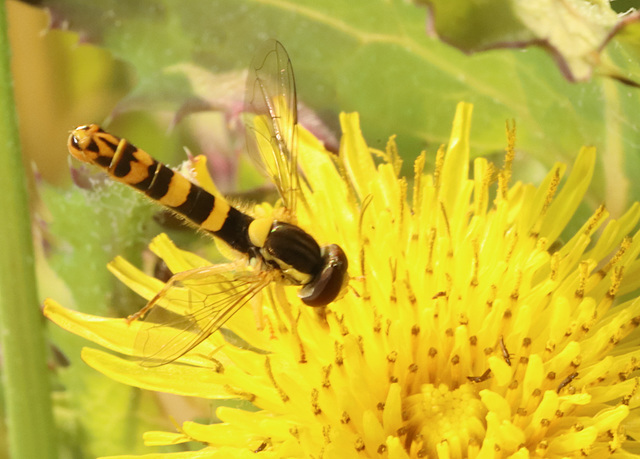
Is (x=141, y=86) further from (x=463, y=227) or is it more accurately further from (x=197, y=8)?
(x=463, y=227)

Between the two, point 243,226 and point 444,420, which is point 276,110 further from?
point 444,420

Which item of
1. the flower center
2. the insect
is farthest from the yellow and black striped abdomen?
the flower center

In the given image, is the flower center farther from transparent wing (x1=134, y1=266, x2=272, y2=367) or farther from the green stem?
the green stem

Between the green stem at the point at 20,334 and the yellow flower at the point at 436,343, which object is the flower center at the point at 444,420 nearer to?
the yellow flower at the point at 436,343

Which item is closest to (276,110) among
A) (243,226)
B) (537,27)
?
(243,226)

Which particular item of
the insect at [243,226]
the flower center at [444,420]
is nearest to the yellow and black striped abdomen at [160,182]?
the insect at [243,226]
